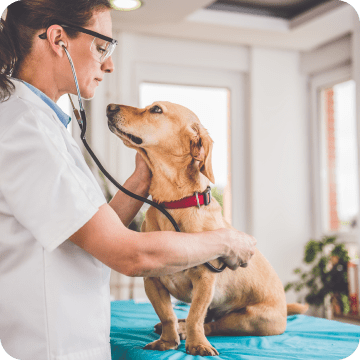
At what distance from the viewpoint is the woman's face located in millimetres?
917

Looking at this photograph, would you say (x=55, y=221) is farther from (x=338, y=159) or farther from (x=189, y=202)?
(x=338, y=159)

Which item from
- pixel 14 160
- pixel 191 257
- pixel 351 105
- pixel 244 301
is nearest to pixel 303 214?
pixel 351 105

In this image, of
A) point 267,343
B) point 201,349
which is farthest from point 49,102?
point 267,343

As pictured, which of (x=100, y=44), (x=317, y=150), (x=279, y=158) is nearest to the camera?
(x=100, y=44)

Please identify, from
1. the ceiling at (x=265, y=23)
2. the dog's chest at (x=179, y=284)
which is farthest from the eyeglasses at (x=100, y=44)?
the ceiling at (x=265, y=23)

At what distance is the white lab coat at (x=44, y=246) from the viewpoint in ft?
2.39

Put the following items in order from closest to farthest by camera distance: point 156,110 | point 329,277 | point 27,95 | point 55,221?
point 55,221 → point 27,95 → point 156,110 → point 329,277

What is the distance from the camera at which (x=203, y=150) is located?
1.06m

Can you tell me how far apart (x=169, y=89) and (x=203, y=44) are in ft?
2.42

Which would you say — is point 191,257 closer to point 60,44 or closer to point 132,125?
point 132,125

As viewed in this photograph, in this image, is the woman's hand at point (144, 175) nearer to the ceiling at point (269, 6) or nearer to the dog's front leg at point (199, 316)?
the dog's front leg at point (199, 316)

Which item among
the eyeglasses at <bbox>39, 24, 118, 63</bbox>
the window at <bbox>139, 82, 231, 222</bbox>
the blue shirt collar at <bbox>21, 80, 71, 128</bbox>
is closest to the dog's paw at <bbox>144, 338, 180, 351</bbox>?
the blue shirt collar at <bbox>21, 80, 71, 128</bbox>

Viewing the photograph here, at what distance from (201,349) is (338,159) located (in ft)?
10.9

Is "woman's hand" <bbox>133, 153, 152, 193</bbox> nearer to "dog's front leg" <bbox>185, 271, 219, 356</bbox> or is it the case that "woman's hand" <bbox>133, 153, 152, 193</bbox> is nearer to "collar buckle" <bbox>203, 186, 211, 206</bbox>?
"collar buckle" <bbox>203, 186, 211, 206</bbox>
